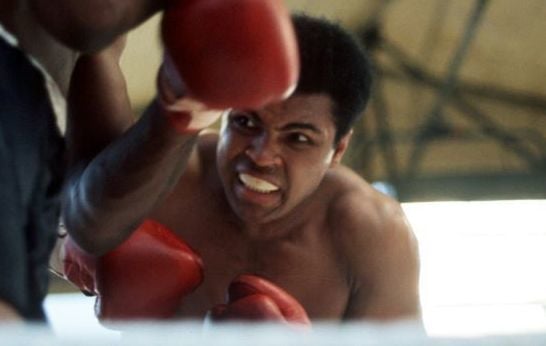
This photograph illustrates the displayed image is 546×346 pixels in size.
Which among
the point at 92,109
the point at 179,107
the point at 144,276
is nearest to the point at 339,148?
the point at 144,276

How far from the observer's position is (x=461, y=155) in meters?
5.16

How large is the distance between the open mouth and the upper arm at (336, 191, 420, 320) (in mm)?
190

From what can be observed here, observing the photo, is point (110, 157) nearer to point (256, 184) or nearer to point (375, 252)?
point (256, 184)

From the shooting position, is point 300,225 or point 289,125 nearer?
point 289,125

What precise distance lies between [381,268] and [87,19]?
2.93 feet

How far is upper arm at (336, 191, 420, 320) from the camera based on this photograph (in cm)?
176

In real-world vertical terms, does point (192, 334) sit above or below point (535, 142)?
below

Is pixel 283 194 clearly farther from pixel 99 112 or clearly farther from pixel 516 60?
pixel 516 60

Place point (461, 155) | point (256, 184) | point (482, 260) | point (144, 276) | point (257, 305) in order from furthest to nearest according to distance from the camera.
A: point (461, 155), point (482, 260), point (256, 184), point (144, 276), point (257, 305)

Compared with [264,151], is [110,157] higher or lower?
lower

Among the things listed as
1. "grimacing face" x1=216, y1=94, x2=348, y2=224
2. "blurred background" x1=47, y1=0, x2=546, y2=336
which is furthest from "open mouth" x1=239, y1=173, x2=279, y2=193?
"blurred background" x1=47, y1=0, x2=546, y2=336

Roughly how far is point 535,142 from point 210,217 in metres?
3.43

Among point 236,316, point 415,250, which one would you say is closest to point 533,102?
point 415,250

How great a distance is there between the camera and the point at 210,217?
5.98ft
